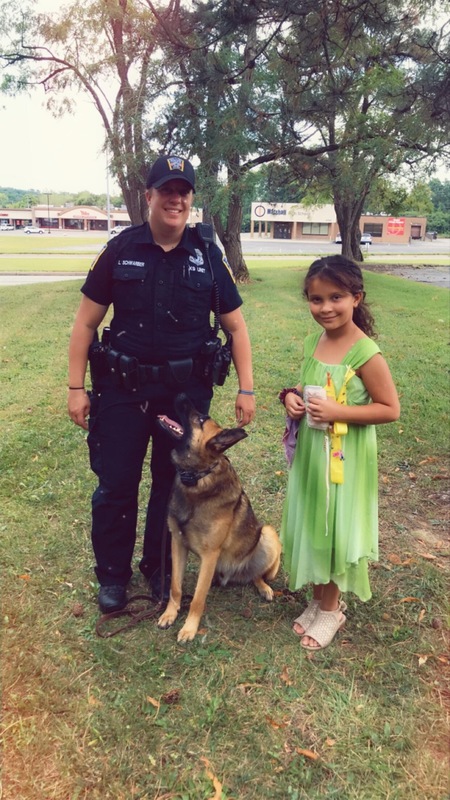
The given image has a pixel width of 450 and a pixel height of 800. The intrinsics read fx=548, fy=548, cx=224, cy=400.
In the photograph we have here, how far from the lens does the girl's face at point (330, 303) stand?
223cm

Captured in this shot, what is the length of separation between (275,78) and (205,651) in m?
5.81

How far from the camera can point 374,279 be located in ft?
57.8

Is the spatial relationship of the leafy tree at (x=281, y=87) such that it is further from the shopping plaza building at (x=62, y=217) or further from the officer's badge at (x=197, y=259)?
the shopping plaza building at (x=62, y=217)

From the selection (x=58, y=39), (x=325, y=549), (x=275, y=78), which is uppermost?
(x=58, y=39)

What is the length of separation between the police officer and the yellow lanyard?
0.61 metres

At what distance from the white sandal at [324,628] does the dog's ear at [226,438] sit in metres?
0.98

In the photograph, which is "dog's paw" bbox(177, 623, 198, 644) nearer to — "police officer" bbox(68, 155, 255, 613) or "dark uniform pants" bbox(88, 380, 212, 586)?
"police officer" bbox(68, 155, 255, 613)

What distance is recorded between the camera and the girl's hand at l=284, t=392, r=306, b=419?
7.84ft

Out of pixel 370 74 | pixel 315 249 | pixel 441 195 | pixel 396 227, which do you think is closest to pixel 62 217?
pixel 396 227

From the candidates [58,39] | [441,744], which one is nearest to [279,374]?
[441,744]

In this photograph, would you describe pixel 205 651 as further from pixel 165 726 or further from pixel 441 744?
pixel 441 744

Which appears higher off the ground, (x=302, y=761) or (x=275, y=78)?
(x=275, y=78)

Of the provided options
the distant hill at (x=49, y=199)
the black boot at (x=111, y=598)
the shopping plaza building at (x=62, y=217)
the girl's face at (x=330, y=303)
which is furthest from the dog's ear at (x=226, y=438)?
the distant hill at (x=49, y=199)

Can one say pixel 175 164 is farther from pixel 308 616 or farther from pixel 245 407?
pixel 308 616
